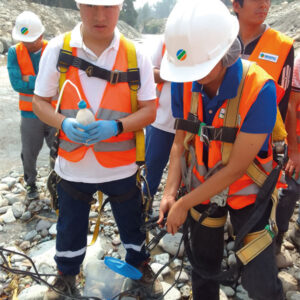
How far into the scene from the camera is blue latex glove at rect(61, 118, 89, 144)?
2031 millimetres

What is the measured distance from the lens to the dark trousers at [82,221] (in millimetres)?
2400

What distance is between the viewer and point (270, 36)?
2.47 m

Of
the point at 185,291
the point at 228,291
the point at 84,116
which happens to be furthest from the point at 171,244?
the point at 84,116

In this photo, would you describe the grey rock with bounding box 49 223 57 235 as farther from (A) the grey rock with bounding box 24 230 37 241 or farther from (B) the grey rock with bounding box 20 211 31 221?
(B) the grey rock with bounding box 20 211 31 221

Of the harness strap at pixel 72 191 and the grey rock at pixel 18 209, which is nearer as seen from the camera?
the harness strap at pixel 72 191

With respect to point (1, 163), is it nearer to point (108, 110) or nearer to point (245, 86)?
point (108, 110)

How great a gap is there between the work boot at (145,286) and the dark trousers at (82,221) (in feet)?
0.80

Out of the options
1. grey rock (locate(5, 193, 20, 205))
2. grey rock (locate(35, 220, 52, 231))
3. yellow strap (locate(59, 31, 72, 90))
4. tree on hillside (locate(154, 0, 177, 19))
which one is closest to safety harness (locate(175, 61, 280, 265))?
yellow strap (locate(59, 31, 72, 90))

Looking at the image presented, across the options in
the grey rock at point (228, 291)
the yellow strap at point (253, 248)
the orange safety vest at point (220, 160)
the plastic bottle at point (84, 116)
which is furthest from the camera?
the grey rock at point (228, 291)

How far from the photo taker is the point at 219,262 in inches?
87.4

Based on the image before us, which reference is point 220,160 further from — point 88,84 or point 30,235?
point 30,235

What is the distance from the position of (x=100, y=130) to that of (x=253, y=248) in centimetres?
121

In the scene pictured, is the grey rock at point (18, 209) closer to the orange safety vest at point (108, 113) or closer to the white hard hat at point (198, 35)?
the orange safety vest at point (108, 113)

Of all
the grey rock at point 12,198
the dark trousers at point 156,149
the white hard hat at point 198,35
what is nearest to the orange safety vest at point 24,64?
the grey rock at point 12,198
